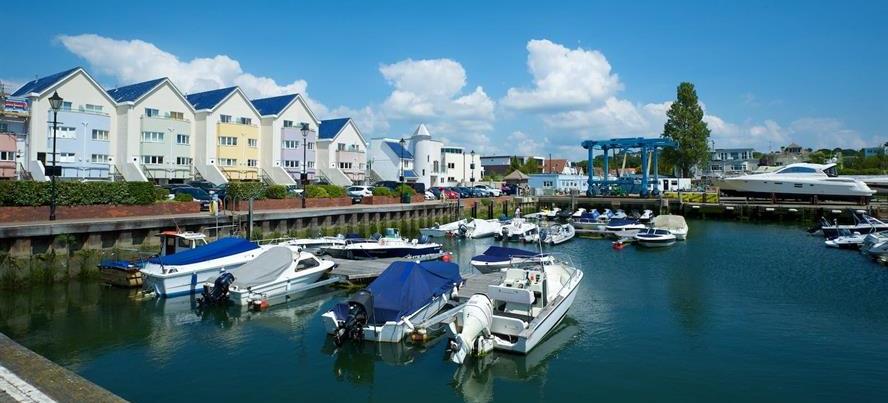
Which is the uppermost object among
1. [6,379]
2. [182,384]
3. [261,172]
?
[261,172]

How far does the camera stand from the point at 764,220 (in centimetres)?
5912

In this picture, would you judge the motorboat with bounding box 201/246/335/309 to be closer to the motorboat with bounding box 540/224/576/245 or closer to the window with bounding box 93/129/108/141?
the motorboat with bounding box 540/224/576/245

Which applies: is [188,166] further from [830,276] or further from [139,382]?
[830,276]

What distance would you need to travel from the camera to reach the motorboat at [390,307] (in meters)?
17.0

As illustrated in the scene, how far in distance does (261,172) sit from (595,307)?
48.6m

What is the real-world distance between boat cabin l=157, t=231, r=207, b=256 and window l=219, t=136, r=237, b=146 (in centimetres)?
3529

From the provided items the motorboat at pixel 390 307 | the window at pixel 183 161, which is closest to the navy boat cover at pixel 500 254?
the motorboat at pixel 390 307

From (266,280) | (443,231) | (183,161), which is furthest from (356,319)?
(183,161)

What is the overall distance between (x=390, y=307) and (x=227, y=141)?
48.0m

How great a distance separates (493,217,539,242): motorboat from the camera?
4388 cm

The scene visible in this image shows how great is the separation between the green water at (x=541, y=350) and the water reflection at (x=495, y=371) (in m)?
0.05

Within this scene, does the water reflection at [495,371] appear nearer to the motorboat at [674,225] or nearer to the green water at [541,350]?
the green water at [541,350]

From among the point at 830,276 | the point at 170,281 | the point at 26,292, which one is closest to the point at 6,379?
the point at 170,281

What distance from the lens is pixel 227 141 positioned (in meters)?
60.0
